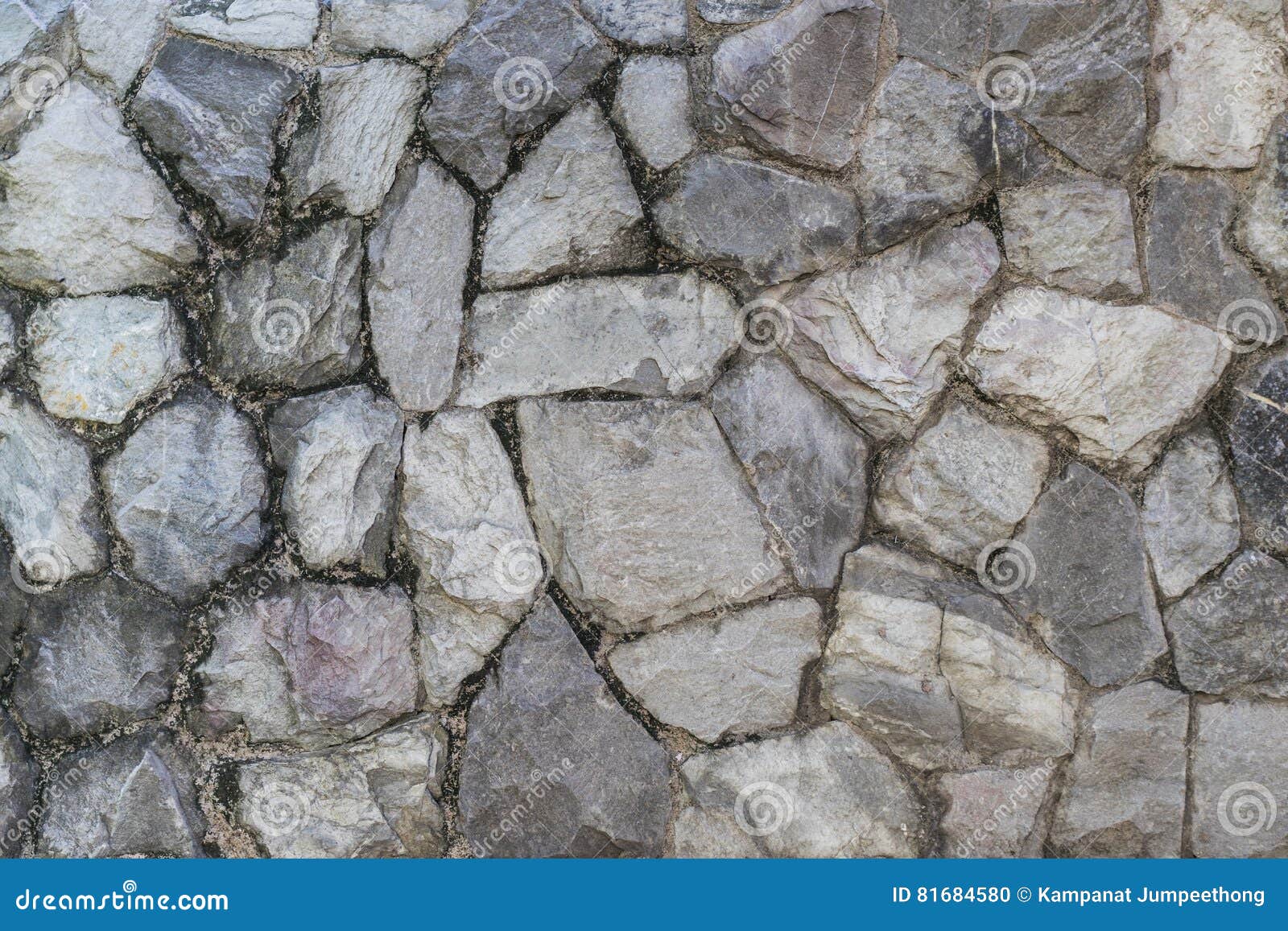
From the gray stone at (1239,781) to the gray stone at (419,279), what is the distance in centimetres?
175

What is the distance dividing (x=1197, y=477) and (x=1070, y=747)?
0.62m

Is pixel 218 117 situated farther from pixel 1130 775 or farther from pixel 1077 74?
pixel 1130 775

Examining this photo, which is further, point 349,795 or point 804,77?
point 349,795

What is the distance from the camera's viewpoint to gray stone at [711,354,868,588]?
228cm

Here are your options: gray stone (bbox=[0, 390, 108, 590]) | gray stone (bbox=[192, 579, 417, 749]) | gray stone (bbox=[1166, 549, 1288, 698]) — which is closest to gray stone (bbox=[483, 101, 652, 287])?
gray stone (bbox=[192, 579, 417, 749])

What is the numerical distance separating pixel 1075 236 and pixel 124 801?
2278 millimetres

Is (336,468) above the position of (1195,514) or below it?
above

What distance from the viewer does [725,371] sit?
7.50 feet

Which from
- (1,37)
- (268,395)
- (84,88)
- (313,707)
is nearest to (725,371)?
(268,395)

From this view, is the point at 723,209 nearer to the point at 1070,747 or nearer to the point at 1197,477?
the point at 1197,477

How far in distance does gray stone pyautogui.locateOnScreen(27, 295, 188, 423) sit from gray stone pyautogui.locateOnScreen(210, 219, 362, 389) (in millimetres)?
141

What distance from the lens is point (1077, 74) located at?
2156 mm

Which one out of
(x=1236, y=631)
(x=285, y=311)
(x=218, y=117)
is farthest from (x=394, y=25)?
(x=1236, y=631)

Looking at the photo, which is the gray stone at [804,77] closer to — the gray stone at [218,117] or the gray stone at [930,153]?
the gray stone at [930,153]
